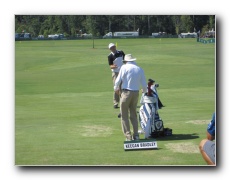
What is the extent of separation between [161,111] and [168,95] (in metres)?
1.40

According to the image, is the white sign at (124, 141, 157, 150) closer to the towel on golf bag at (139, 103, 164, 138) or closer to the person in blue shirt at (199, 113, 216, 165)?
the towel on golf bag at (139, 103, 164, 138)

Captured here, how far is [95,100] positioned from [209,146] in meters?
4.13

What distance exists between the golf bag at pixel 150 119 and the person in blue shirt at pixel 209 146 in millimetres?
1176

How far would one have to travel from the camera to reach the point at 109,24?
495 inches

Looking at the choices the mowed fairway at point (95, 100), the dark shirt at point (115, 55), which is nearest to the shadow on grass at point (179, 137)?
the mowed fairway at point (95, 100)

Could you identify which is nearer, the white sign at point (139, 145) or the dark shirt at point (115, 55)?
the white sign at point (139, 145)

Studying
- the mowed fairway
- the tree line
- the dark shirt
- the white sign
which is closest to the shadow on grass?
the mowed fairway

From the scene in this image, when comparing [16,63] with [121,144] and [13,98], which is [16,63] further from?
[121,144]

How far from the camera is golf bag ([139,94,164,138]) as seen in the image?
40.8 feet

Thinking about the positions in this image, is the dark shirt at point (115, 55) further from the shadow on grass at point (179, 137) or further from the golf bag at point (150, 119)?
the shadow on grass at point (179, 137)

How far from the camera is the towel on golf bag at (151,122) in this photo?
1243 centimetres

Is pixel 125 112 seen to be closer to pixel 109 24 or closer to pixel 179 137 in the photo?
pixel 179 137
